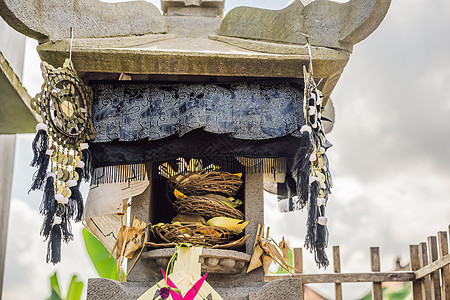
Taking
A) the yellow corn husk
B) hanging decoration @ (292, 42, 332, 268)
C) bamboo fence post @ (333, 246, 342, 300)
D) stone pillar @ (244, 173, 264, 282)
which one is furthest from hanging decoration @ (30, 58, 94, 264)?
bamboo fence post @ (333, 246, 342, 300)

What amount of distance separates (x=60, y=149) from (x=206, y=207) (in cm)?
95

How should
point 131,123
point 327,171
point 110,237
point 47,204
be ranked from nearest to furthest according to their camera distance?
1. point 47,204
2. point 327,171
3. point 131,123
4. point 110,237

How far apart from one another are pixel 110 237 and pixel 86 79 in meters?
1.09

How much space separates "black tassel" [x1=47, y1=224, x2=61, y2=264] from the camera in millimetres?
3105

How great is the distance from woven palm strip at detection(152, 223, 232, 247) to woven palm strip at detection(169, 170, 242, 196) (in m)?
0.31

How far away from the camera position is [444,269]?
4.90 m

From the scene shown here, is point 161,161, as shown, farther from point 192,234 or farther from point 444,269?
point 444,269

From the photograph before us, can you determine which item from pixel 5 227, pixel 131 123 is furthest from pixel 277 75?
pixel 5 227

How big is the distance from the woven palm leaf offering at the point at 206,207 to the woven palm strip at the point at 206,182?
8 cm

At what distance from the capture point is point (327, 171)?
3.34 meters

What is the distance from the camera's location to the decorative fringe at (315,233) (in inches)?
126

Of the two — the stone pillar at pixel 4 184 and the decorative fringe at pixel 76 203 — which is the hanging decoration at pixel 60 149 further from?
the stone pillar at pixel 4 184

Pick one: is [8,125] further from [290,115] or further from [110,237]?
[290,115]

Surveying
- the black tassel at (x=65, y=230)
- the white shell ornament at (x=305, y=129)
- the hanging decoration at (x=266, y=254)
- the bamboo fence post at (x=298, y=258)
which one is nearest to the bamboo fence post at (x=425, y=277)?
the bamboo fence post at (x=298, y=258)
